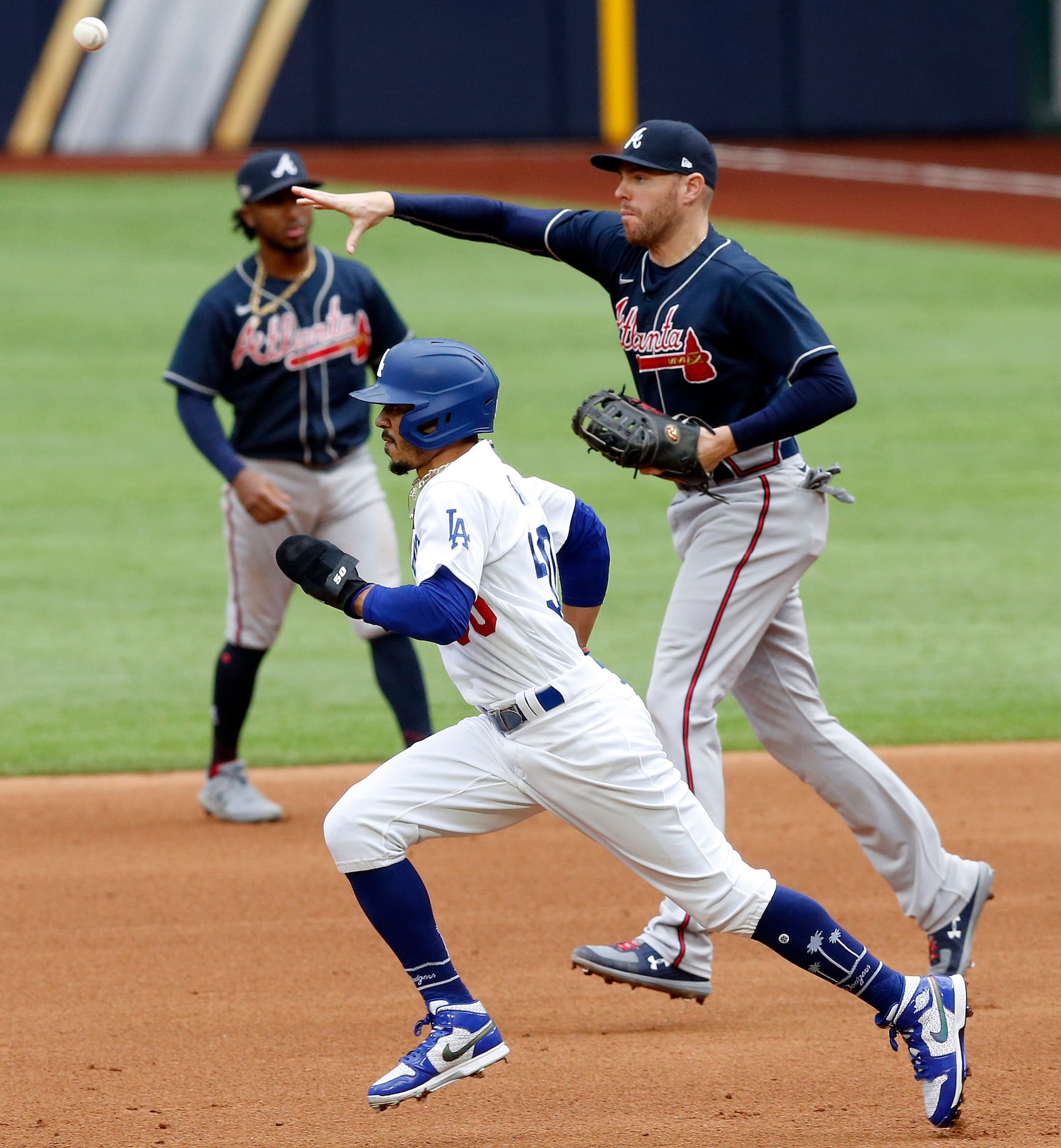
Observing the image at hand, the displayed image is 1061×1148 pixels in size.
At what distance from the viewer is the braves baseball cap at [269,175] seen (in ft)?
19.1

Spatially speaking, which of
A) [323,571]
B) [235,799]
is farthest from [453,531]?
[235,799]

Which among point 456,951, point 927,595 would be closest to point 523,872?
point 456,951

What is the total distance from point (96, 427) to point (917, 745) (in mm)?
8933

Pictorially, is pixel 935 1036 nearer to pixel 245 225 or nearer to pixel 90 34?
pixel 245 225

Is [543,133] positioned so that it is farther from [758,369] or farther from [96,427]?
[758,369]

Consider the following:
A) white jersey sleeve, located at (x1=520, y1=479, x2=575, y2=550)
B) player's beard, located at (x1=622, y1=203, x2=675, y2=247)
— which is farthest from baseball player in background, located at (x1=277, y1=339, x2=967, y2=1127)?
player's beard, located at (x1=622, y1=203, x2=675, y2=247)

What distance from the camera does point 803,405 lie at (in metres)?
4.29

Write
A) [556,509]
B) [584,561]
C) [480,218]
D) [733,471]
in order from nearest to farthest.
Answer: [556,509], [584,561], [733,471], [480,218]

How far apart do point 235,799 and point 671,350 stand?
2604 mm

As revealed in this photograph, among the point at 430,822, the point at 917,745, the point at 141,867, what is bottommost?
the point at 917,745

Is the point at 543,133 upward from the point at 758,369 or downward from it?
downward

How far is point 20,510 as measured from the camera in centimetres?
1166

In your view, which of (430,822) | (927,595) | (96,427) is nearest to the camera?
(430,822)

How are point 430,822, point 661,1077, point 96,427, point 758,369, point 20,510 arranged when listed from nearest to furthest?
point 430,822, point 661,1077, point 758,369, point 20,510, point 96,427
